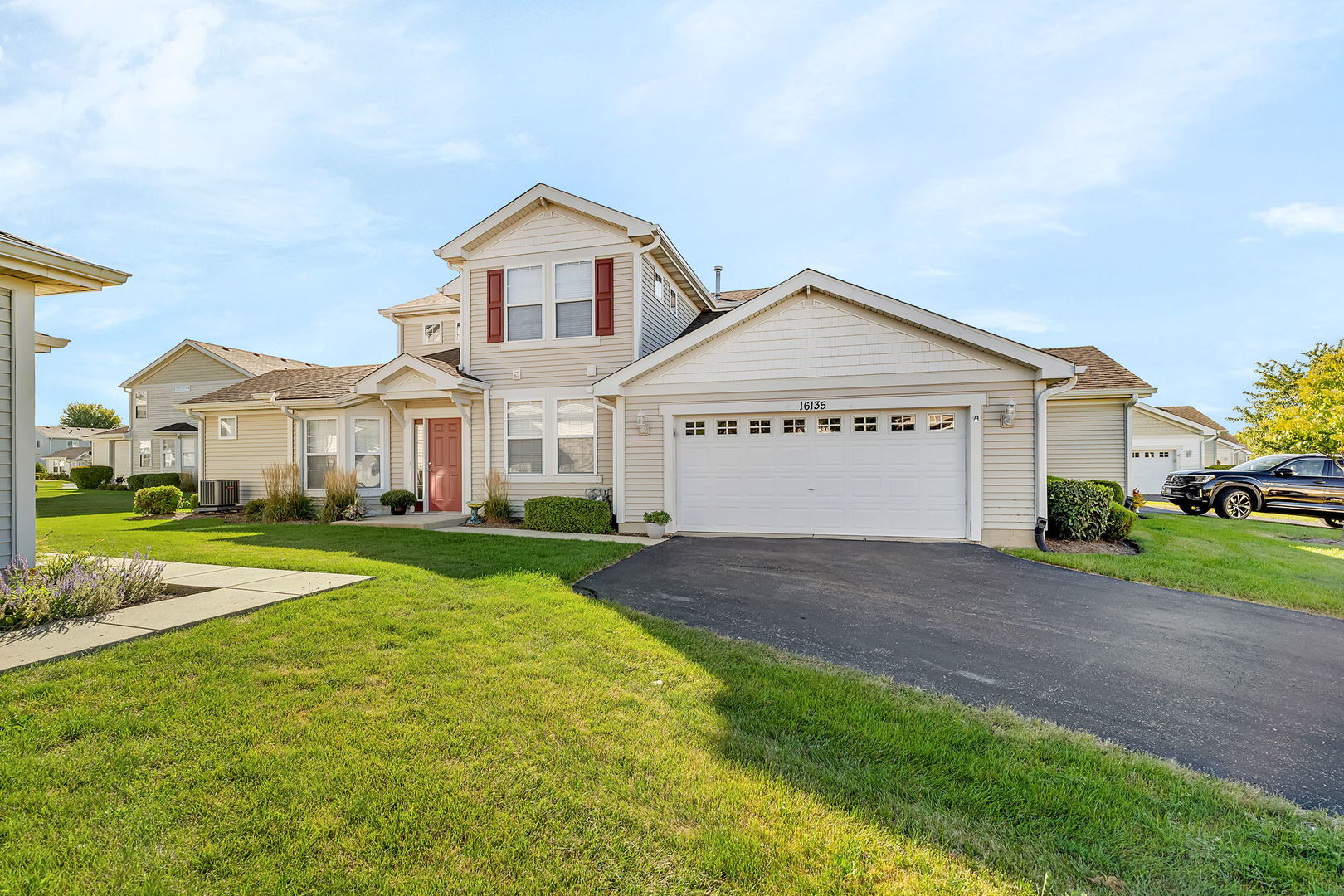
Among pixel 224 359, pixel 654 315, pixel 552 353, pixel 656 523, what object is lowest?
pixel 656 523

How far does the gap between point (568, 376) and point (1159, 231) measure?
61.2 feet

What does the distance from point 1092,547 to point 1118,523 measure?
0.88m

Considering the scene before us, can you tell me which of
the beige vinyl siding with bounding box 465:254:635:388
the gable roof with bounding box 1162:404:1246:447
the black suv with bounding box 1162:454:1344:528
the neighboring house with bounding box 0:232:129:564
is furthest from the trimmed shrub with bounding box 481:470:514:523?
the gable roof with bounding box 1162:404:1246:447

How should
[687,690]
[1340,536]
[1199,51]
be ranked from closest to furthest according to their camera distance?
[687,690] → [1199,51] → [1340,536]

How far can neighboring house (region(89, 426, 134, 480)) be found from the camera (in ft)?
96.8

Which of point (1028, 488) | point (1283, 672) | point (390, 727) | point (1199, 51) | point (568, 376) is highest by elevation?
point (1199, 51)

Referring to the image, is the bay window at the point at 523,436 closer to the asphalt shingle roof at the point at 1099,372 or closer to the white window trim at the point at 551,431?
the white window trim at the point at 551,431

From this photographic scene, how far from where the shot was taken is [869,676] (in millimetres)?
4121

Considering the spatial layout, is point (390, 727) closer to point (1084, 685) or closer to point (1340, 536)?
point (1084, 685)

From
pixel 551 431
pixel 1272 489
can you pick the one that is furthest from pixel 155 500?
pixel 1272 489

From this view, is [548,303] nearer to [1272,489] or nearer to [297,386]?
[297,386]

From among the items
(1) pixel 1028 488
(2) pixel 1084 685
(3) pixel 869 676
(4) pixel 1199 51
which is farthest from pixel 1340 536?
(3) pixel 869 676

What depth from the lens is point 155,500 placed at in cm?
1518

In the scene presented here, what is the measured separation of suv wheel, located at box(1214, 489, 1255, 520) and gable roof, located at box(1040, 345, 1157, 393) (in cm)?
487
